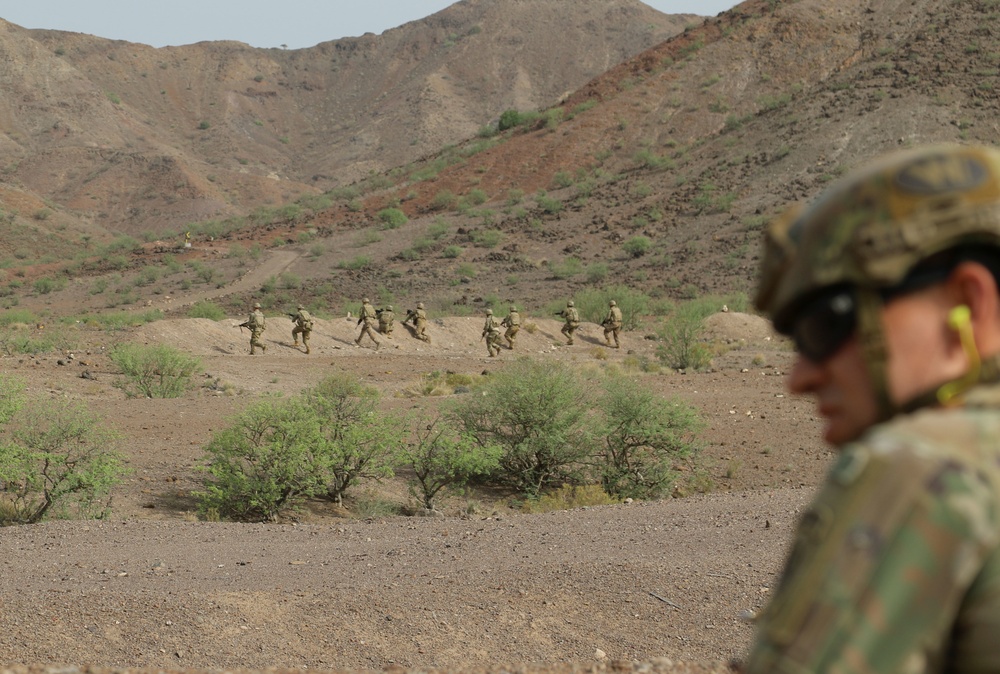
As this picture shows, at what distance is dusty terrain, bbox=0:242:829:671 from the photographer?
6.80m

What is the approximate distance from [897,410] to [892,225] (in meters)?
0.19

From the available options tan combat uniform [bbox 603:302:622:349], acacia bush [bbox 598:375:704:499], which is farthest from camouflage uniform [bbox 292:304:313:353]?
acacia bush [bbox 598:375:704:499]

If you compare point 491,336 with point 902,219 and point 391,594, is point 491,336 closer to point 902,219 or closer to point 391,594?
point 391,594

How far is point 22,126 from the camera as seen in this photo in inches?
3514

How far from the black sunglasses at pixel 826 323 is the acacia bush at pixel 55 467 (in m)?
11.1

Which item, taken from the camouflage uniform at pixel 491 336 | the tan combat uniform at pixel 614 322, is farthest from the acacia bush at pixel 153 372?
the tan combat uniform at pixel 614 322

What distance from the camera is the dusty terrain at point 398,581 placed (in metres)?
6.80

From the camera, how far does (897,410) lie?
1.16 metres

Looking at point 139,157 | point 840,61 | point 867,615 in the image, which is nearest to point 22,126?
point 139,157

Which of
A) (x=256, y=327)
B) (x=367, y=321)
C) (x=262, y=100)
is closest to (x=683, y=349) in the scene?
(x=367, y=321)

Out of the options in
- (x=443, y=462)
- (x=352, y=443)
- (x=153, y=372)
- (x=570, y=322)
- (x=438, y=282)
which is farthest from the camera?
(x=438, y=282)

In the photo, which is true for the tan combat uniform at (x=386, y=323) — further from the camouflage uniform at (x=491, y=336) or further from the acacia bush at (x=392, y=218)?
the acacia bush at (x=392, y=218)

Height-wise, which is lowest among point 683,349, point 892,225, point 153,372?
point 153,372

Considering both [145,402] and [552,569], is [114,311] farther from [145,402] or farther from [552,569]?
[552,569]
